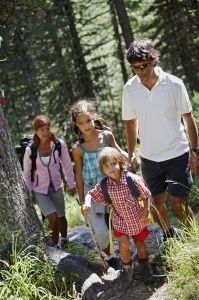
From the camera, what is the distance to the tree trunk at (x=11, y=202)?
17.0ft

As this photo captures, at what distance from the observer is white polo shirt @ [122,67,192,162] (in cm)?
492

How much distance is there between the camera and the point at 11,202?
5230mm

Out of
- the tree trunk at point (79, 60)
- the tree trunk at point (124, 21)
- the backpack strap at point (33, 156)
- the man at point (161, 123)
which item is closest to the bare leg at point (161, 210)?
the man at point (161, 123)

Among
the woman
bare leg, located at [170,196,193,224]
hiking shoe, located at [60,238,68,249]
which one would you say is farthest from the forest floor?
the woman

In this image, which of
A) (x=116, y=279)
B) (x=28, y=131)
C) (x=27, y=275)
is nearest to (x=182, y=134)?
(x=116, y=279)

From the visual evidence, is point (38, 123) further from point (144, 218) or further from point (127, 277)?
point (127, 277)

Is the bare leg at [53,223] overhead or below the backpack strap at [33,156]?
below

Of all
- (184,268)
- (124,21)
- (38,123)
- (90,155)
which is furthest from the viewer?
(124,21)

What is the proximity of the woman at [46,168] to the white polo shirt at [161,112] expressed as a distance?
1.78 meters

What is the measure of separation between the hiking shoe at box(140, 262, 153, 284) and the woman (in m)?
2.10

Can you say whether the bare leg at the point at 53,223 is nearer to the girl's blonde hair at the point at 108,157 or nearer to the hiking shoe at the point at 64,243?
→ the hiking shoe at the point at 64,243

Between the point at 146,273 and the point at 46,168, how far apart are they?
2.41 metres

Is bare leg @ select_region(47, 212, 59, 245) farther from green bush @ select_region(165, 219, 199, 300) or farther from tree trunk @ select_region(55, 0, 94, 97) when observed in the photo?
tree trunk @ select_region(55, 0, 94, 97)

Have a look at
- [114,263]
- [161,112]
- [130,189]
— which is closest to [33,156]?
[114,263]
